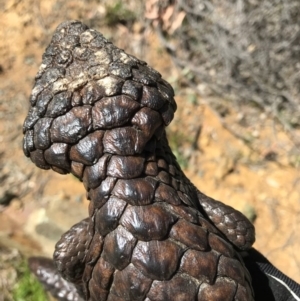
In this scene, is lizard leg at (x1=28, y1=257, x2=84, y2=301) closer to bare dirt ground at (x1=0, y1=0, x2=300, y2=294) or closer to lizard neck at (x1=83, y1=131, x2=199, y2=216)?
bare dirt ground at (x1=0, y1=0, x2=300, y2=294)

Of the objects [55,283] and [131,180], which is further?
[55,283]

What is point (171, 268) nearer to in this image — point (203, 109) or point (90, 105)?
point (90, 105)

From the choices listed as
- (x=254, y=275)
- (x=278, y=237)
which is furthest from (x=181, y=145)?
(x=254, y=275)

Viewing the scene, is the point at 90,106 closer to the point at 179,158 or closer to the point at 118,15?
the point at 179,158

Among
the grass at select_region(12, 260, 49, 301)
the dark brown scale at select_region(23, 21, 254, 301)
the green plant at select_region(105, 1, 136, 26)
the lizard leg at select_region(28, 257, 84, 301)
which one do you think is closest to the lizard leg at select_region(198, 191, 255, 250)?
the dark brown scale at select_region(23, 21, 254, 301)

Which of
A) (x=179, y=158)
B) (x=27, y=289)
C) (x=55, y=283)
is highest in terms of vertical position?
(x=179, y=158)

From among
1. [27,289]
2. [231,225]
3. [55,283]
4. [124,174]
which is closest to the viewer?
[124,174]

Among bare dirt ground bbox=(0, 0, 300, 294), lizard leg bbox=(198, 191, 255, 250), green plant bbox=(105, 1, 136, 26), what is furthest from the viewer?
green plant bbox=(105, 1, 136, 26)

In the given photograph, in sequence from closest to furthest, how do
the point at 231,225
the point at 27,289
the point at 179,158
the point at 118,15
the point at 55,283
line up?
the point at 231,225, the point at 55,283, the point at 27,289, the point at 179,158, the point at 118,15

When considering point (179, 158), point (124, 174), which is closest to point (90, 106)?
point (124, 174)
